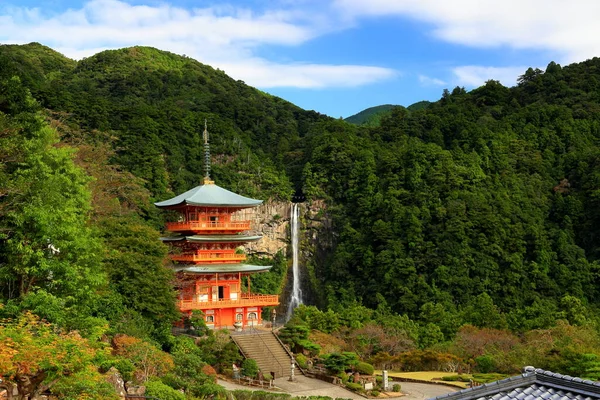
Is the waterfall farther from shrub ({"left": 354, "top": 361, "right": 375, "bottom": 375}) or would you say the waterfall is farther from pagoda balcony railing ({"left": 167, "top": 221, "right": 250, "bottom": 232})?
shrub ({"left": 354, "top": 361, "right": 375, "bottom": 375})

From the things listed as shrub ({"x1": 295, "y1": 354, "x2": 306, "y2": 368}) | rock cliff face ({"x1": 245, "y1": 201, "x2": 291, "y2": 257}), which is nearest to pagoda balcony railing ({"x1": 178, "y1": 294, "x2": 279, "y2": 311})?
shrub ({"x1": 295, "y1": 354, "x2": 306, "y2": 368})

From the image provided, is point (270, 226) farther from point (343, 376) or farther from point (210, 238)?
point (343, 376)

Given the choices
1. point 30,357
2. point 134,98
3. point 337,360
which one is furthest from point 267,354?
point 134,98

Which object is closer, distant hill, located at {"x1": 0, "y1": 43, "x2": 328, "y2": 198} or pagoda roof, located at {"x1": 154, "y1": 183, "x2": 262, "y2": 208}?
pagoda roof, located at {"x1": 154, "y1": 183, "x2": 262, "y2": 208}

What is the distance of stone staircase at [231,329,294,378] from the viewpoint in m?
23.5

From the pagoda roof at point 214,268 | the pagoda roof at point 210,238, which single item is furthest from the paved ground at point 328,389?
the pagoda roof at point 210,238

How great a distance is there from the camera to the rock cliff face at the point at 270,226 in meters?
46.9

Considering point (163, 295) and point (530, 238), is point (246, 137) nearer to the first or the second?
point (530, 238)

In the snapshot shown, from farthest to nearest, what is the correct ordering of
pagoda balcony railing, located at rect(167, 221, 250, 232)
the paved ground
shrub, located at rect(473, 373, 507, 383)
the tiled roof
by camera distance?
pagoda balcony railing, located at rect(167, 221, 250, 232)
shrub, located at rect(473, 373, 507, 383)
the paved ground
the tiled roof

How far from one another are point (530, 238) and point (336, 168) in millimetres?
15865

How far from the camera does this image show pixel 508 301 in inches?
Answer: 1547

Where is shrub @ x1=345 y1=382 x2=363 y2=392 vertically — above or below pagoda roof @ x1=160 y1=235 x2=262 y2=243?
below

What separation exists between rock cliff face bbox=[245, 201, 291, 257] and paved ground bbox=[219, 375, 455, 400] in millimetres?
23971

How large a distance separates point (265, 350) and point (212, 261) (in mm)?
6185
